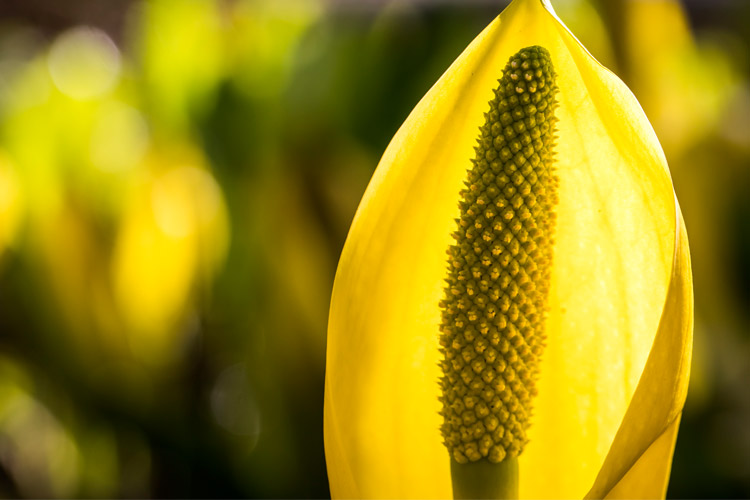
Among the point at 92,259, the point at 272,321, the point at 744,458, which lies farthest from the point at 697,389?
the point at 92,259

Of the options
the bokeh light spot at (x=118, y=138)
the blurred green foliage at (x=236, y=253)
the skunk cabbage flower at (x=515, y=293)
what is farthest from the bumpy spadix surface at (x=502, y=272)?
the bokeh light spot at (x=118, y=138)

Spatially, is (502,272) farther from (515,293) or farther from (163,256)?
(163,256)

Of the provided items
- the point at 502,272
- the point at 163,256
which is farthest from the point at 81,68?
the point at 502,272

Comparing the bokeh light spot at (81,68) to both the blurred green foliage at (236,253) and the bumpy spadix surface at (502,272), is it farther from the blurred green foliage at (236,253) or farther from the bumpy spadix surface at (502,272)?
the bumpy spadix surface at (502,272)

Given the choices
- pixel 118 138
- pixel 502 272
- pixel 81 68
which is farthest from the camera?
pixel 81 68

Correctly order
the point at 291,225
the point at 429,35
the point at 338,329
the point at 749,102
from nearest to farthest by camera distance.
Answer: the point at 338,329 < the point at 291,225 < the point at 429,35 < the point at 749,102

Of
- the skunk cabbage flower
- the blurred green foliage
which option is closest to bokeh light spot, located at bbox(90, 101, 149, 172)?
the blurred green foliage

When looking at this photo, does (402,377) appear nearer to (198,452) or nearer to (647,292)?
(647,292)
